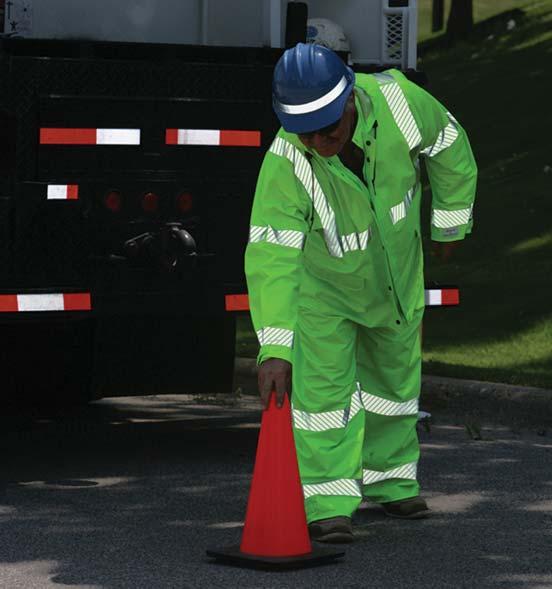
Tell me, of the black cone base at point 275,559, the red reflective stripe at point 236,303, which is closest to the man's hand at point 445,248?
the red reflective stripe at point 236,303

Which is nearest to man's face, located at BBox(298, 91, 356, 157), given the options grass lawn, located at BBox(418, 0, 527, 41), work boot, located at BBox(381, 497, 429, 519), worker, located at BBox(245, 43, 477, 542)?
worker, located at BBox(245, 43, 477, 542)

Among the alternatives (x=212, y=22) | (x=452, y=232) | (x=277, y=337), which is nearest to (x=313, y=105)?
(x=277, y=337)

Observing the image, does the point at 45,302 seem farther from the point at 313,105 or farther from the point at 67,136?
the point at 313,105

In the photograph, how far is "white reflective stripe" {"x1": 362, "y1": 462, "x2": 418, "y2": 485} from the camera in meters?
6.68

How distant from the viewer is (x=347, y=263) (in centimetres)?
633

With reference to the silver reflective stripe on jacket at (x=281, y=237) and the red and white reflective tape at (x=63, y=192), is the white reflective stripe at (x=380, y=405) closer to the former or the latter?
the silver reflective stripe on jacket at (x=281, y=237)

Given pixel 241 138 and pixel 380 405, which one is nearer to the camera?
pixel 380 405

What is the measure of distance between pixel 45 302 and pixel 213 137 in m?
1.07

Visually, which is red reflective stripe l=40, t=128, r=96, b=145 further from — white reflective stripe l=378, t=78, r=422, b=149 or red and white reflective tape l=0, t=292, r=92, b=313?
white reflective stripe l=378, t=78, r=422, b=149

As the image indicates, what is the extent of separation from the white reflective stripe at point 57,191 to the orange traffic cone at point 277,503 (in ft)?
6.64

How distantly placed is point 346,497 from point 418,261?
898mm

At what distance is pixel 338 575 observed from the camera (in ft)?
18.9

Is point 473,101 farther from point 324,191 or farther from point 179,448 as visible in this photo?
point 324,191

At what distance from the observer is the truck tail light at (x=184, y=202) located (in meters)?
7.76
